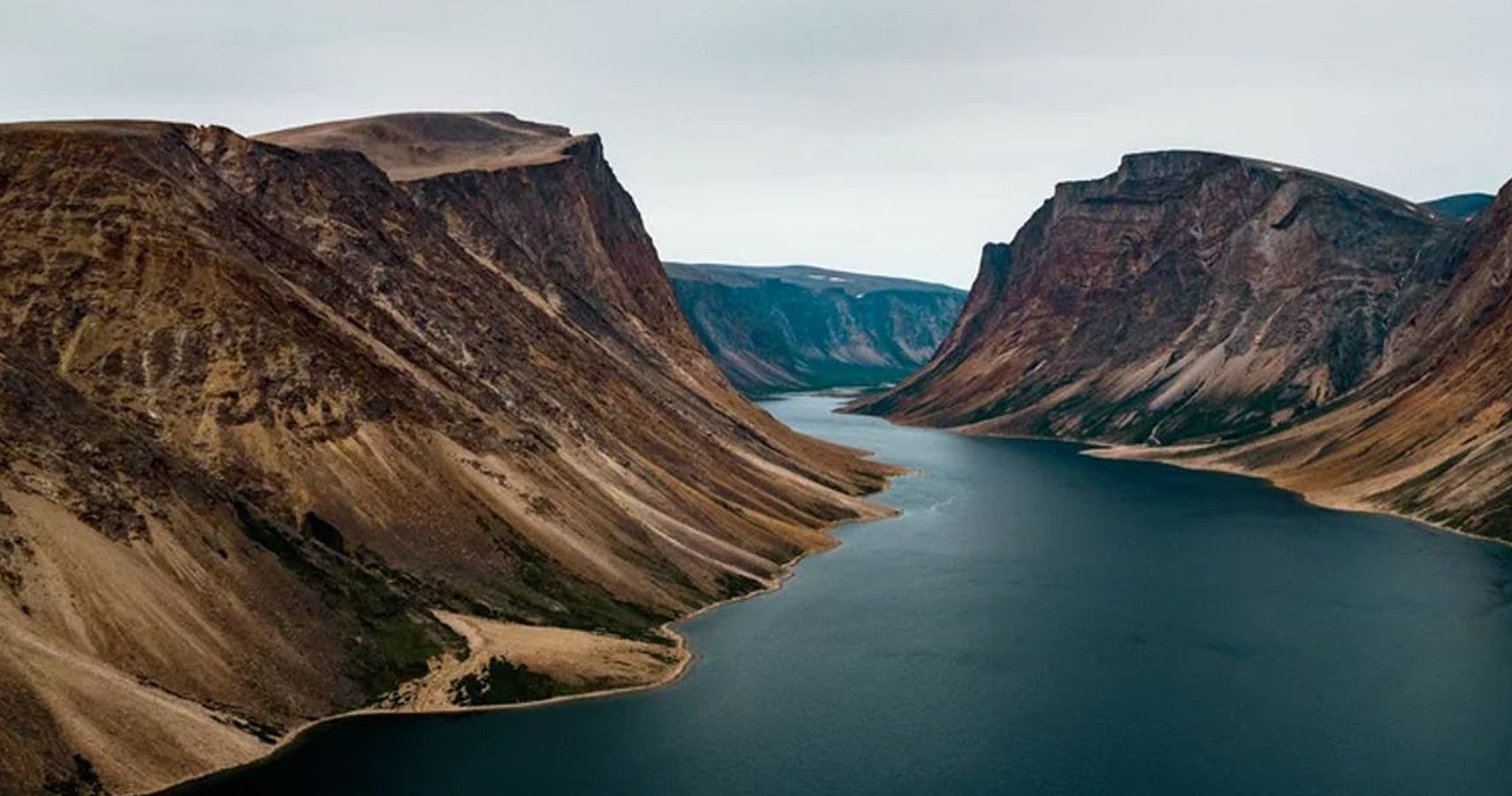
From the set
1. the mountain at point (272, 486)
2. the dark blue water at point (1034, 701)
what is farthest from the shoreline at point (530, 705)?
the dark blue water at point (1034, 701)

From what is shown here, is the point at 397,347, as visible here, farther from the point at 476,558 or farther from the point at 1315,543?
the point at 1315,543

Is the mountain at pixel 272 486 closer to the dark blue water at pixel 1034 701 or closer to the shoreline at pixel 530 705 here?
the shoreline at pixel 530 705

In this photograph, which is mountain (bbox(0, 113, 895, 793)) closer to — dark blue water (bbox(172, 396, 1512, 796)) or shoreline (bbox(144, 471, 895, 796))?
shoreline (bbox(144, 471, 895, 796))

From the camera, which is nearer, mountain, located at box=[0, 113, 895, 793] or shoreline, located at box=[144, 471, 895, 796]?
shoreline, located at box=[144, 471, 895, 796]

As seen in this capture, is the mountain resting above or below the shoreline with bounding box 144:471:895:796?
above

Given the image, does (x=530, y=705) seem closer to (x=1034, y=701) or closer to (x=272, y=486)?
(x=272, y=486)

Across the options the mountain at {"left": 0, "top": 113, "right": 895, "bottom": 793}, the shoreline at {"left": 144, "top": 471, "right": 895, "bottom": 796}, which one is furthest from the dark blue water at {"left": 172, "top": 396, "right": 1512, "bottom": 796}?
the mountain at {"left": 0, "top": 113, "right": 895, "bottom": 793}

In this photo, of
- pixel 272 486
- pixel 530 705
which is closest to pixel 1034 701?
pixel 530 705
